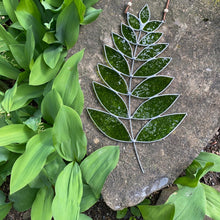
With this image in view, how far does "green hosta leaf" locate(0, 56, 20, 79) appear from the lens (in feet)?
4.68

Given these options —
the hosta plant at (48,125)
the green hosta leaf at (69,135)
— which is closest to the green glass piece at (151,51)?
the hosta plant at (48,125)

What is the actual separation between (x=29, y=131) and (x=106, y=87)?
495 millimetres

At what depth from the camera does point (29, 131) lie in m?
1.27

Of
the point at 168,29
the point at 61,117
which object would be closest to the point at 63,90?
the point at 61,117

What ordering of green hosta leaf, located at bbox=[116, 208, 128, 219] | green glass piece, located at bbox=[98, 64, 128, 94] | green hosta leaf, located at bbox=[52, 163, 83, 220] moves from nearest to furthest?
green hosta leaf, located at bbox=[52, 163, 83, 220]
green glass piece, located at bbox=[98, 64, 128, 94]
green hosta leaf, located at bbox=[116, 208, 128, 219]

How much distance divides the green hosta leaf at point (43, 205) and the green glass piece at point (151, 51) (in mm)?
951

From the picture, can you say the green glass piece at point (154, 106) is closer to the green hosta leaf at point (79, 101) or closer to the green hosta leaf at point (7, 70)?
the green hosta leaf at point (79, 101)

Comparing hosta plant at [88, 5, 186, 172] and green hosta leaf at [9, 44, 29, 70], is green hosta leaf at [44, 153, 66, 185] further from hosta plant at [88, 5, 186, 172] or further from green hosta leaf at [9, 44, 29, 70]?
green hosta leaf at [9, 44, 29, 70]

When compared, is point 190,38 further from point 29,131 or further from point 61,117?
point 29,131

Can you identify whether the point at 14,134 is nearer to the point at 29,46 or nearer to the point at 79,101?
the point at 79,101

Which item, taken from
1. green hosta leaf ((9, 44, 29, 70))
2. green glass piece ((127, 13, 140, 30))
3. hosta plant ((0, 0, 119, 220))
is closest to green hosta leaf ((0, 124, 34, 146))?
hosta plant ((0, 0, 119, 220))

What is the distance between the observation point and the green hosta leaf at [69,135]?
1118 millimetres

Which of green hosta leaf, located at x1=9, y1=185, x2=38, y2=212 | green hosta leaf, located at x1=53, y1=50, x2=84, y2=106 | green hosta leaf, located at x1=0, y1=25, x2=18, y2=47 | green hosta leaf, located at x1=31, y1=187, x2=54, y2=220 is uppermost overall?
green hosta leaf, located at x1=0, y1=25, x2=18, y2=47

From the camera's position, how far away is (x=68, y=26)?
1.38m
